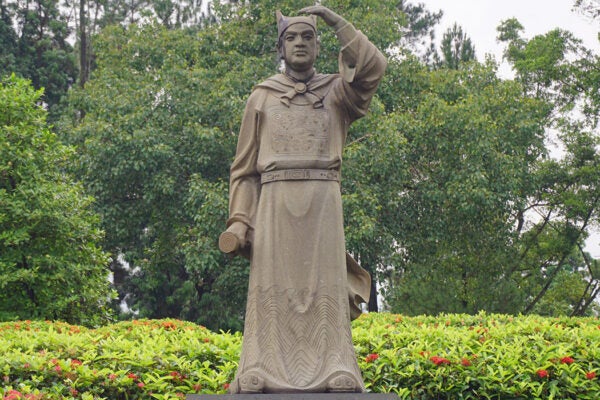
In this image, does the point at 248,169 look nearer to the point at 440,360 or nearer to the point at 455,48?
the point at 440,360

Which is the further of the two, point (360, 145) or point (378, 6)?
point (378, 6)

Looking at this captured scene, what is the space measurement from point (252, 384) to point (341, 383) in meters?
0.51

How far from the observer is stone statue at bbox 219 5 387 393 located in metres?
5.29

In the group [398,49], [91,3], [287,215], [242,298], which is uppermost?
[91,3]

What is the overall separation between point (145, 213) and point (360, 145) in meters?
4.55

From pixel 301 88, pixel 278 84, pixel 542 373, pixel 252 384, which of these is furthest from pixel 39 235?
pixel 252 384

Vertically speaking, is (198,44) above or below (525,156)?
above

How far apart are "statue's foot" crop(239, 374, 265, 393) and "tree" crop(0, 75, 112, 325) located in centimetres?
861

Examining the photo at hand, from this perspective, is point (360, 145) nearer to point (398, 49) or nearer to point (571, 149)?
point (398, 49)

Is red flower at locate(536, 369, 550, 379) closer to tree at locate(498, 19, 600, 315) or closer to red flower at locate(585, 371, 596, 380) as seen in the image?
red flower at locate(585, 371, 596, 380)

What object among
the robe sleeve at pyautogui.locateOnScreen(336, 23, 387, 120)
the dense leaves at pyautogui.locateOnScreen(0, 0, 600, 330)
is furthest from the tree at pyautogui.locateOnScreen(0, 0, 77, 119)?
the robe sleeve at pyautogui.locateOnScreen(336, 23, 387, 120)

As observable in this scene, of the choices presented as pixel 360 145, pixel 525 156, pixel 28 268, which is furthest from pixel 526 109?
pixel 28 268

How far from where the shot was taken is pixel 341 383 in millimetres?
5125

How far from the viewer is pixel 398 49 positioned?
19484 millimetres
